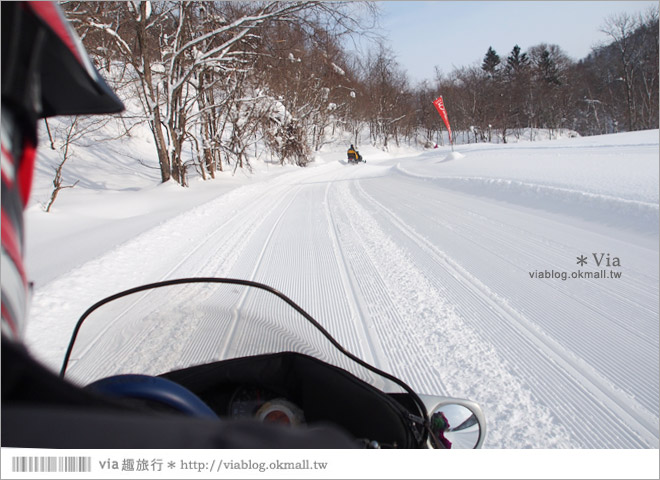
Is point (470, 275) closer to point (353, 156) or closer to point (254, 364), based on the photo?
point (254, 364)

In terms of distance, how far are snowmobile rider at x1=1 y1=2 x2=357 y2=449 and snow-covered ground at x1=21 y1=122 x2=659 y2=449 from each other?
0.05m

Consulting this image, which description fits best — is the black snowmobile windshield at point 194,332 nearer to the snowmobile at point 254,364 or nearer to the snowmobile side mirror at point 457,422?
the snowmobile at point 254,364

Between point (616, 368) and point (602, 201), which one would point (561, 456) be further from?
point (602, 201)

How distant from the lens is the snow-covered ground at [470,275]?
7.57 ft

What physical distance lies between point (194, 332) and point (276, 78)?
1700cm

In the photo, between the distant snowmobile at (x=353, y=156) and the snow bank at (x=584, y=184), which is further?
the distant snowmobile at (x=353, y=156)

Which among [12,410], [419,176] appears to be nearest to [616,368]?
[12,410]

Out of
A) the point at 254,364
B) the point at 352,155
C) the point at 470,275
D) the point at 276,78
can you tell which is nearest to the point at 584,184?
the point at 470,275

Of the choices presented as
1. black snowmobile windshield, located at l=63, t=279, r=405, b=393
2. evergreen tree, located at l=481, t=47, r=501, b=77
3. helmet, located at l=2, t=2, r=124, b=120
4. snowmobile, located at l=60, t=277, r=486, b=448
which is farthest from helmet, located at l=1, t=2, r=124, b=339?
evergreen tree, located at l=481, t=47, r=501, b=77

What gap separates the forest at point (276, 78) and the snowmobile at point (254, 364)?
4.16 m

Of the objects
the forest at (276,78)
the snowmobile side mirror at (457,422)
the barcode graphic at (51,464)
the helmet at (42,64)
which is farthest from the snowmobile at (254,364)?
the forest at (276,78)

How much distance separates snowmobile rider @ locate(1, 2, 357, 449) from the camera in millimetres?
481

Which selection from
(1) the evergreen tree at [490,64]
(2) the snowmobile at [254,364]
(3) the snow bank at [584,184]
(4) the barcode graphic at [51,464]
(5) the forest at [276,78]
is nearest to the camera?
(4) the barcode graphic at [51,464]

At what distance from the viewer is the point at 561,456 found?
3.65 ft
